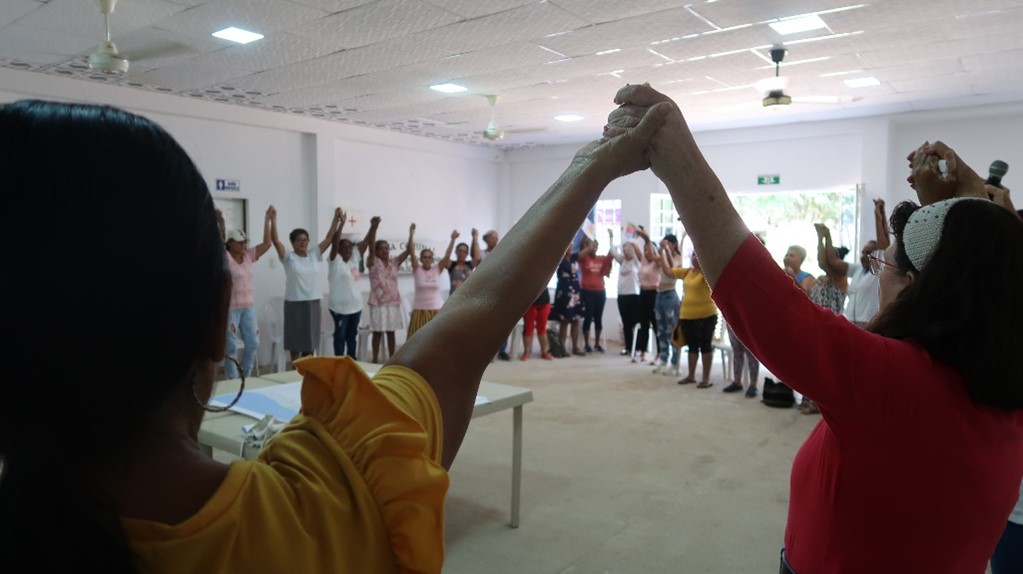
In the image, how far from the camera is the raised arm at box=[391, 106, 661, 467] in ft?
2.03

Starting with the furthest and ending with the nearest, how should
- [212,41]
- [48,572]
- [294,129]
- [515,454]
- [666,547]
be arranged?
[294,129], [212,41], [515,454], [666,547], [48,572]

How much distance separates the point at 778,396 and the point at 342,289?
4.29 metres

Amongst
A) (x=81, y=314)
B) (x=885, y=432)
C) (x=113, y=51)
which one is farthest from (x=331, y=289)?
(x=81, y=314)

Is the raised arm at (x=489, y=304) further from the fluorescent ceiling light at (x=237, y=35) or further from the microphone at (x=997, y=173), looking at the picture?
the fluorescent ceiling light at (x=237, y=35)

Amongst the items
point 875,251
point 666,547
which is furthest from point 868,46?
point 666,547

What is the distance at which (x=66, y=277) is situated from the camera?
1.31 ft

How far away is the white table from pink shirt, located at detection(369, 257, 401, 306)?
11.9ft

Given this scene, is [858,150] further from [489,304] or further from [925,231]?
[489,304]

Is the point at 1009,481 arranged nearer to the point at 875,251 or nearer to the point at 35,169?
the point at 35,169

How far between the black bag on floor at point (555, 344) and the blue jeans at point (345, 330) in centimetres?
252

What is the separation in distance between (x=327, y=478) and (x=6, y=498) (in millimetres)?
199

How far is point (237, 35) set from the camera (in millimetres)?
4551

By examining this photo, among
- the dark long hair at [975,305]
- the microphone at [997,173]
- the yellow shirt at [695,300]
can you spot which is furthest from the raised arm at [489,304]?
the yellow shirt at [695,300]

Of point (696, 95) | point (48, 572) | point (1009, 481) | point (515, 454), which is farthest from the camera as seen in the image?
point (696, 95)
